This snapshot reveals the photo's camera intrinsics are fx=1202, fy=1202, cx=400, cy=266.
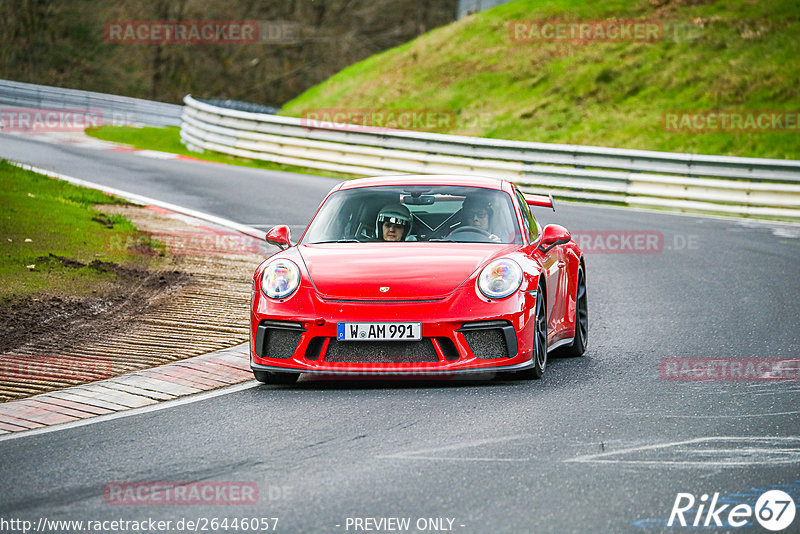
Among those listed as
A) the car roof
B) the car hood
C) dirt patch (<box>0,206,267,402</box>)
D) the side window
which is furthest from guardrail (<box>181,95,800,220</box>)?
the car hood

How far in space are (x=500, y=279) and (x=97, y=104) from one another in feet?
105

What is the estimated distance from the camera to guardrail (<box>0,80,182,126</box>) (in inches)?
1410

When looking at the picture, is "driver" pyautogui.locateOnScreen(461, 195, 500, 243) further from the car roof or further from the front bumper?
the front bumper

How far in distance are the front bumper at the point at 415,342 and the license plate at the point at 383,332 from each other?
4 centimetres

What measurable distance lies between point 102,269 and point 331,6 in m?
49.3

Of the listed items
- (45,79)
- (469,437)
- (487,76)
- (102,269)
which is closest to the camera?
(469,437)

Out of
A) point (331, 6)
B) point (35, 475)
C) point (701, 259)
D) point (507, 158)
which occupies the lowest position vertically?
point (35, 475)

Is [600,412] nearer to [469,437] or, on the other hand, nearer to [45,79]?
[469,437]

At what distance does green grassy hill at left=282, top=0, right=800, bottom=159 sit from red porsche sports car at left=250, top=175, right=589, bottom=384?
1733 centimetres

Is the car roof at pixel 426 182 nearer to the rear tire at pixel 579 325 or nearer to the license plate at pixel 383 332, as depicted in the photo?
the rear tire at pixel 579 325

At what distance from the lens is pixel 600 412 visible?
6.73 meters

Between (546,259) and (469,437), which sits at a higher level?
(546,259)

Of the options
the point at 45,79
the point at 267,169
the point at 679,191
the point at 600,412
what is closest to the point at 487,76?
the point at 267,169

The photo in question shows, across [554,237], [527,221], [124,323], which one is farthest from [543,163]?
[554,237]
